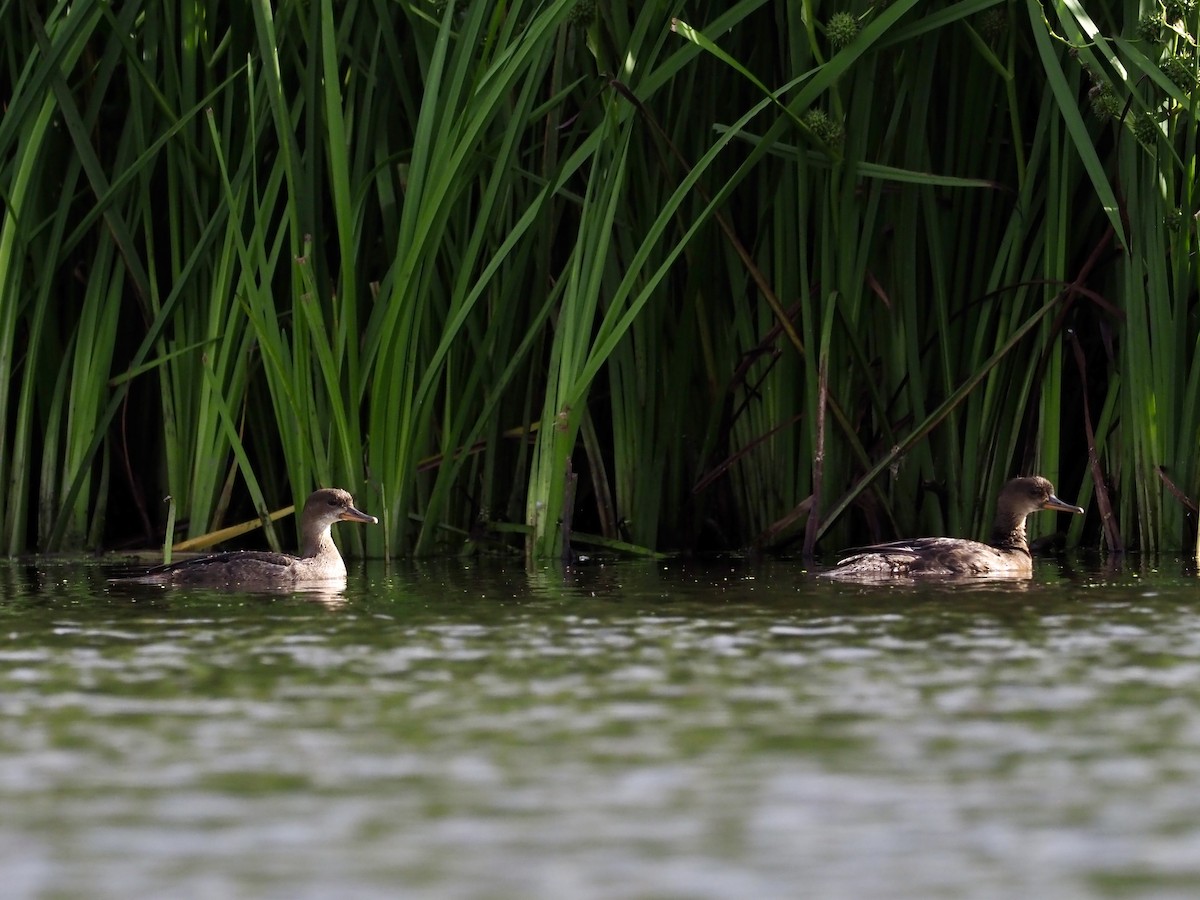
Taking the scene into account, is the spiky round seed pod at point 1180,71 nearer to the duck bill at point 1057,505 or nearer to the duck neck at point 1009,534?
the duck bill at point 1057,505

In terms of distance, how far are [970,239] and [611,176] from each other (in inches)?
82.9

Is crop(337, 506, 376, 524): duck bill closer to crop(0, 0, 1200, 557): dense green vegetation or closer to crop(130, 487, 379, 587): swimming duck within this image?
crop(130, 487, 379, 587): swimming duck

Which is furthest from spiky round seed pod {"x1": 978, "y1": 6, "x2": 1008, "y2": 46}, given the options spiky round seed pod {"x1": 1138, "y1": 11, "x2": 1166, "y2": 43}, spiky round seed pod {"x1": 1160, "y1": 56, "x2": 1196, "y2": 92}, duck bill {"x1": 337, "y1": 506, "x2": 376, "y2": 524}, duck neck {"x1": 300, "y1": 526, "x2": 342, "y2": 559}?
duck neck {"x1": 300, "y1": 526, "x2": 342, "y2": 559}

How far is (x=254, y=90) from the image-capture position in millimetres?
10562

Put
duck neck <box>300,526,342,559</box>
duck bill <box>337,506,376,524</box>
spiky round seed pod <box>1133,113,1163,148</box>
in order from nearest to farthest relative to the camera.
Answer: duck neck <box>300,526,342,559</box>, spiky round seed pod <box>1133,113,1163,148</box>, duck bill <box>337,506,376,524</box>

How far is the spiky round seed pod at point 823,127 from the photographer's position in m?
10.4

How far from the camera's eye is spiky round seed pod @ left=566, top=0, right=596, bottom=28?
10.4 m

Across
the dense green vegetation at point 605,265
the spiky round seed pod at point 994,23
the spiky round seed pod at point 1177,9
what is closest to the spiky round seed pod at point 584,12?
the dense green vegetation at point 605,265

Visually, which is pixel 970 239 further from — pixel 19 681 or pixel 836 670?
→ pixel 19 681

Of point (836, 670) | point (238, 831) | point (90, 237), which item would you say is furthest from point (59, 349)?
point (238, 831)

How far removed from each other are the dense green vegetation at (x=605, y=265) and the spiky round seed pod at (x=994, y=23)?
0.06 meters

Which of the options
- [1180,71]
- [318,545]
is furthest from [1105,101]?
[318,545]

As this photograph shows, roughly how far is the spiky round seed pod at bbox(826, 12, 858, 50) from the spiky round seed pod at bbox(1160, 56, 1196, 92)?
4.68ft

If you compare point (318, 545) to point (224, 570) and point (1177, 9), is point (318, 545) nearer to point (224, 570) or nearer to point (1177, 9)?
point (224, 570)
